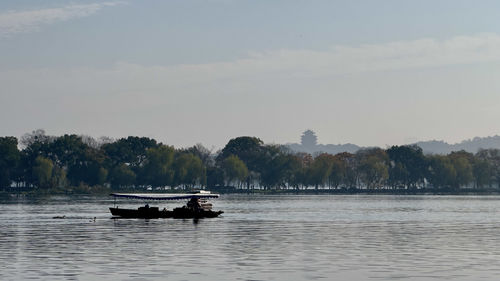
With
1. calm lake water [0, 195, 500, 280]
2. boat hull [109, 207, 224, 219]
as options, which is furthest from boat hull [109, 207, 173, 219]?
calm lake water [0, 195, 500, 280]

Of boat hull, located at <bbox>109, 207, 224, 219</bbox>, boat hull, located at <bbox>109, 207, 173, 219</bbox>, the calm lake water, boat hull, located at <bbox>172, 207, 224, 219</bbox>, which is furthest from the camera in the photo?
boat hull, located at <bbox>172, 207, 224, 219</bbox>

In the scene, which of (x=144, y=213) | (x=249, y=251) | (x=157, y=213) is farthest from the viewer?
(x=144, y=213)

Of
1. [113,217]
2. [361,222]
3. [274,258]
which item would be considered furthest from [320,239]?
[113,217]

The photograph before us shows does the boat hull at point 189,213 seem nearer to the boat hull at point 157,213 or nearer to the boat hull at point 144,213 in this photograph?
the boat hull at point 157,213

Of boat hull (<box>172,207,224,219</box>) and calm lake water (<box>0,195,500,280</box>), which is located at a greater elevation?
boat hull (<box>172,207,224,219</box>)

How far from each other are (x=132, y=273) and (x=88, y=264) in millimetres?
5638

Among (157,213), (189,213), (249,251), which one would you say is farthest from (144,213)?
(249,251)

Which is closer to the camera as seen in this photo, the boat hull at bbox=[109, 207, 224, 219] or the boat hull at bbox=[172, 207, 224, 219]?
the boat hull at bbox=[109, 207, 224, 219]

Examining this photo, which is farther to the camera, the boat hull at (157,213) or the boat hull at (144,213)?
the boat hull at (157,213)

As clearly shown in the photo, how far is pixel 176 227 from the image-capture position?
9375 cm

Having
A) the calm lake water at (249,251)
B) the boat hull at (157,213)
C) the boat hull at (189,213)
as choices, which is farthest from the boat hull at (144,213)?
the calm lake water at (249,251)

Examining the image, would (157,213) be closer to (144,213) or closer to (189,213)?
(144,213)

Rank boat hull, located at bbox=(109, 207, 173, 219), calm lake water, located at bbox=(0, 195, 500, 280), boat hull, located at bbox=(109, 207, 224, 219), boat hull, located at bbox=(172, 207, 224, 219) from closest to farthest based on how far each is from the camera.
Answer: calm lake water, located at bbox=(0, 195, 500, 280), boat hull, located at bbox=(109, 207, 173, 219), boat hull, located at bbox=(109, 207, 224, 219), boat hull, located at bbox=(172, 207, 224, 219)

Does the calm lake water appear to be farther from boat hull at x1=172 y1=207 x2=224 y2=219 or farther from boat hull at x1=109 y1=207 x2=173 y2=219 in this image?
boat hull at x1=172 y1=207 x2=224 y2=219
